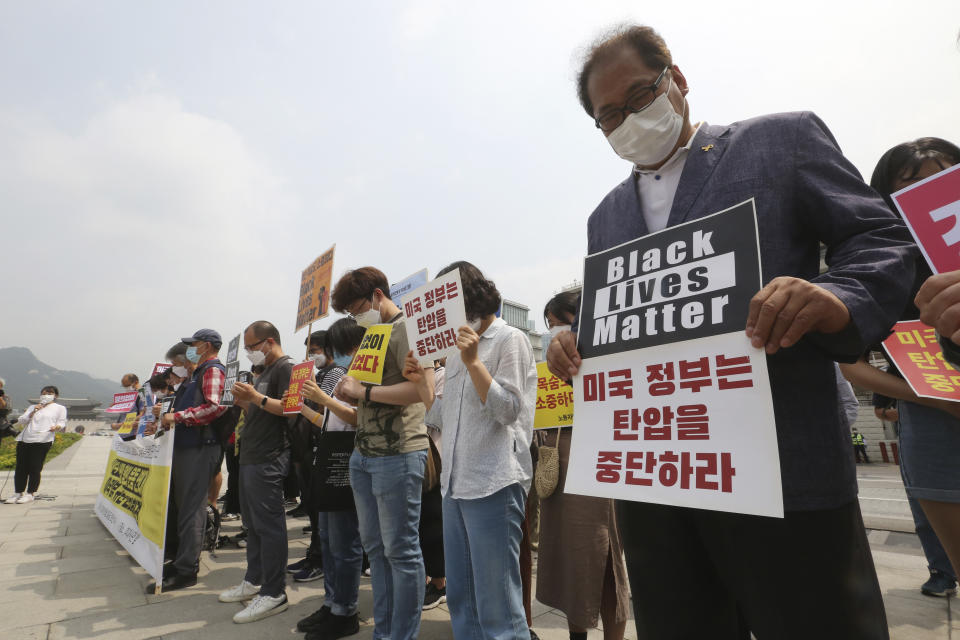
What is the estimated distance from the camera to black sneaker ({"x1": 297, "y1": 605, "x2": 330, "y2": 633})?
→ 121 inches

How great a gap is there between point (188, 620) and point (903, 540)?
679 centimetres

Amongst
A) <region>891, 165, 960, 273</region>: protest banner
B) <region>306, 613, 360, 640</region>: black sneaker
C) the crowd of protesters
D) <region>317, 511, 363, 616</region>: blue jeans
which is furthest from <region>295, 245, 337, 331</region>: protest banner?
<region>891, 165, 960, 273</region>: protest banner

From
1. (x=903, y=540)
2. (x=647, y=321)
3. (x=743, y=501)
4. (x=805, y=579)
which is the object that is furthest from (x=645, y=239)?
(x=903, y=540)

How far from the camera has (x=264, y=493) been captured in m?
3.49

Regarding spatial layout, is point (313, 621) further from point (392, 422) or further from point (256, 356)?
point (256, 356)

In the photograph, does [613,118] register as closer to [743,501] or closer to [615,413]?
[615,413]

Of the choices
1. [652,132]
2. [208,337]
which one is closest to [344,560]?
[208,337]

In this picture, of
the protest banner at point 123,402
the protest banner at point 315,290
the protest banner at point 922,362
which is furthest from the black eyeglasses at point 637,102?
the protest banner at point 123,402

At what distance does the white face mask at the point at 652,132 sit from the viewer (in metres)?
1.29

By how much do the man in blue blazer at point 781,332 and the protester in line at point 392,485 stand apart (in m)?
1.48

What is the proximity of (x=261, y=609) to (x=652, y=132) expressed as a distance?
3786mm

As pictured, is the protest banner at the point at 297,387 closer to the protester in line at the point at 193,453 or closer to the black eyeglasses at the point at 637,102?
the protester in line at the point at 193,453

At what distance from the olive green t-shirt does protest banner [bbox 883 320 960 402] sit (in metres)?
2.14

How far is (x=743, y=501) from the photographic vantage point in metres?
0.87
